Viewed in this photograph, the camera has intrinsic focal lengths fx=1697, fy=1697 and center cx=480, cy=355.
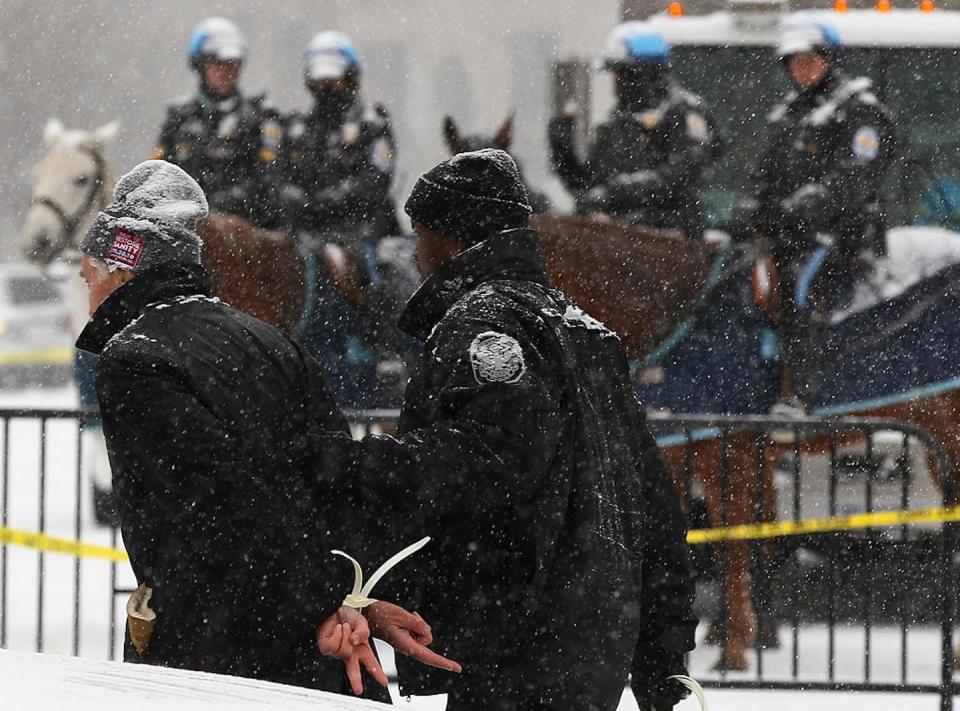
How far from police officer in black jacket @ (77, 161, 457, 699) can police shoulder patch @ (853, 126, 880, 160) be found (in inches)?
208

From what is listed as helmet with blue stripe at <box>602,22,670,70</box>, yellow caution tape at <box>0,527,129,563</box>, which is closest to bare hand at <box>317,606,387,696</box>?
yellow caution tape at <box>0,527,129,563</box>

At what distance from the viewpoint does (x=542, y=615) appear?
3.15 m

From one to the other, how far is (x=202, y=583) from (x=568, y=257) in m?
4.81

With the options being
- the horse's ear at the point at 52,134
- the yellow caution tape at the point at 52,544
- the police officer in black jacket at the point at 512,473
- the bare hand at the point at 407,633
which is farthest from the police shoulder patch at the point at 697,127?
the bare hand at the point at 407,633

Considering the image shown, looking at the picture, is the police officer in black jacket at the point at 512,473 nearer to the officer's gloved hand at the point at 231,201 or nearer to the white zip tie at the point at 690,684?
the white zip tie at the point at 690,684

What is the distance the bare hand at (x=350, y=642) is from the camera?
314 cm

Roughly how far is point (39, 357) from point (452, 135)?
18.1 m

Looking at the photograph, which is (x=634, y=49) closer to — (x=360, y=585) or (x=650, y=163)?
(x=650, y=163)

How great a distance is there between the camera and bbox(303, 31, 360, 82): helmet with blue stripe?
9070 millimetres

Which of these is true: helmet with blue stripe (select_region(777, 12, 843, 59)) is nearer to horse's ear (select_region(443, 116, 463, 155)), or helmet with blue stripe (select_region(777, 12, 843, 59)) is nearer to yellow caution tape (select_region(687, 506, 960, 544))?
horse's ear (select_region(443, 116, 463, 155))

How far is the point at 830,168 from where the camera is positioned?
26.4 feet

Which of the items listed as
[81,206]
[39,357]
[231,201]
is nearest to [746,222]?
[231,201]

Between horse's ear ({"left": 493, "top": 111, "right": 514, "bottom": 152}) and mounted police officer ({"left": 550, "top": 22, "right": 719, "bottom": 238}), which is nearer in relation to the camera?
horse's ear ({"left": 493, "top": 111, "right": 514, "bottom": 152})

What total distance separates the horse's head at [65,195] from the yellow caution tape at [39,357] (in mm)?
15146
